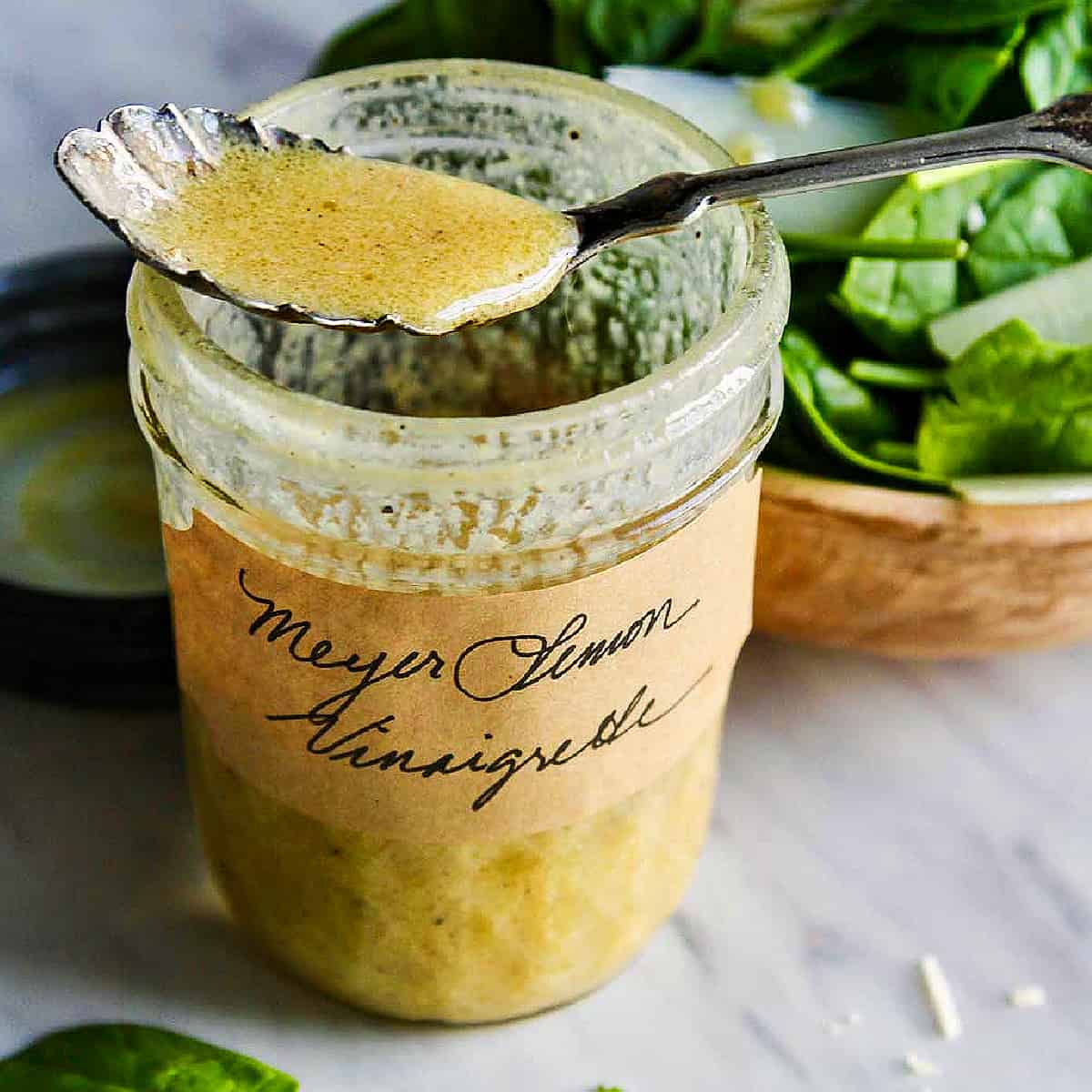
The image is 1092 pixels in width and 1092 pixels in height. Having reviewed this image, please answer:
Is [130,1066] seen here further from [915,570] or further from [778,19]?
[778,19]

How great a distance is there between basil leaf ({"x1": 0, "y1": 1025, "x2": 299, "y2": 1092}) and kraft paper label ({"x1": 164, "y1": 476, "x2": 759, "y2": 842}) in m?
Result: 0.11

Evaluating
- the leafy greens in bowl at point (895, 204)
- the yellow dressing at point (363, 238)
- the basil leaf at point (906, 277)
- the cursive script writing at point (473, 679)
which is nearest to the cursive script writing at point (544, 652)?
the cursive script writing at point (473, 679)

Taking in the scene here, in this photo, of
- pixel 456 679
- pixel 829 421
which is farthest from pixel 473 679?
pixel 829 421

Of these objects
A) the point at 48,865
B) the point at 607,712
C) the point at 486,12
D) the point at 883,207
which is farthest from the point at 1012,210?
the point at 48,865

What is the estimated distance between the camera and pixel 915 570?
2.30 ft

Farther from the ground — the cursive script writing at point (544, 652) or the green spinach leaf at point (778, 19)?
the green spinach leaf at point (778, 19)

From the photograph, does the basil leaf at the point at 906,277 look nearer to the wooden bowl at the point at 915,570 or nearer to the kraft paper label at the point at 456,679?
the wooden bowl at the point at 915,570

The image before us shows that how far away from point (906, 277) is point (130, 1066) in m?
0.50

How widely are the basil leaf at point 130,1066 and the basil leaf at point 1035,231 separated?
51cm

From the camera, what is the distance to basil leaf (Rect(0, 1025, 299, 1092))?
626mm

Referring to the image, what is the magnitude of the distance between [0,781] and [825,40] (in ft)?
1.75

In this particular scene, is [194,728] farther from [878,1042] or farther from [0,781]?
[878,1042]

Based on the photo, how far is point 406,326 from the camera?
50cm

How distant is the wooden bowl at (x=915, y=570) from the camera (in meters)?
0.68
